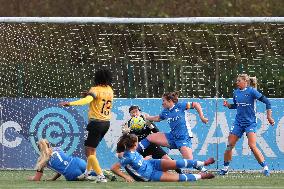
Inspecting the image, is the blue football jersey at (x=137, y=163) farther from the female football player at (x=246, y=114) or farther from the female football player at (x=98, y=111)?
the female football player at (x=246, y=114)

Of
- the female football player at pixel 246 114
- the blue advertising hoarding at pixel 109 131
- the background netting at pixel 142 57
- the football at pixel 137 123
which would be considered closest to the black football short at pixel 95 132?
the football at pixel 137 123

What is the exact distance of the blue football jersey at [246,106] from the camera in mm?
28453

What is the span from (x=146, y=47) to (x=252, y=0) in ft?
49.2

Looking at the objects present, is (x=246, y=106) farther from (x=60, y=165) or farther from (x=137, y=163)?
(x=60, y=165)

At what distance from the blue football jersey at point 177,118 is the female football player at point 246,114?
2.68ft

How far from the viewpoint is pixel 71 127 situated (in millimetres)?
30797

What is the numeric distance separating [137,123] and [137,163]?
2686 mm

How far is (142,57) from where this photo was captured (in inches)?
1196

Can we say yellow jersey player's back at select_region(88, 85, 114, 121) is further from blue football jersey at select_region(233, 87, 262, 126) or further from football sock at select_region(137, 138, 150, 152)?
blue football jersey at select_region(233, 87, 262, 126)

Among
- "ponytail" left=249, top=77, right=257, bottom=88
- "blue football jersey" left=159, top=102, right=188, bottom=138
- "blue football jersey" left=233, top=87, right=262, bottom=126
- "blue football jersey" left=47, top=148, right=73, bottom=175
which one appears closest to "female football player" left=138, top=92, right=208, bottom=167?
"blue football jersey" left=159, top=102, right=188, bottom=138

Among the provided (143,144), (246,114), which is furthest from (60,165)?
(246,114)

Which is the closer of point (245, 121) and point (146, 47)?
point (245, 121)

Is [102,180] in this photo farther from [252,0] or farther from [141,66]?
[252,0]

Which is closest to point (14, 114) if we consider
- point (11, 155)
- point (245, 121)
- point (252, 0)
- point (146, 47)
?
point (11, 155)
